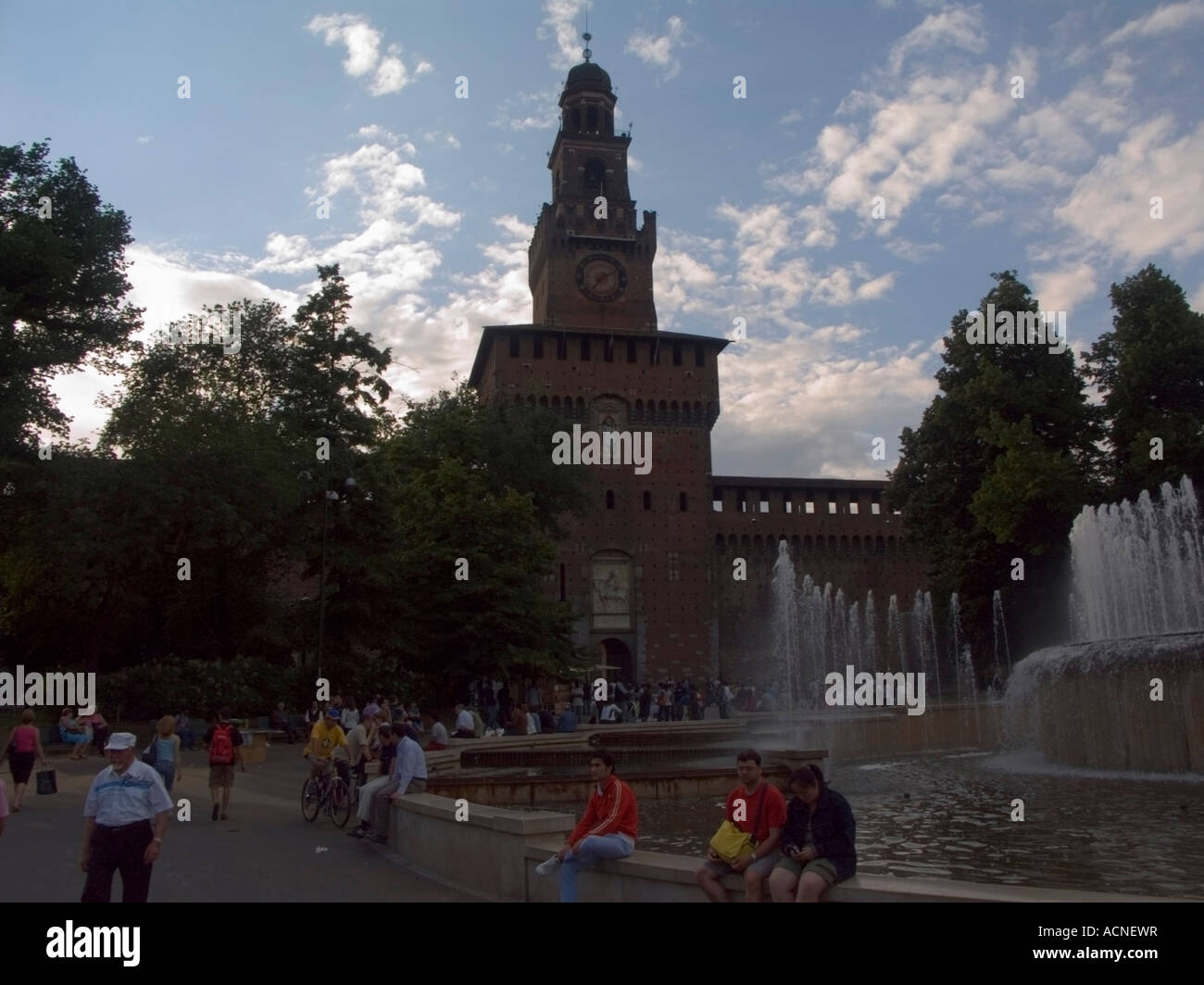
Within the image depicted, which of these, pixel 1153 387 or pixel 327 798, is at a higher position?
pixel 1153 387

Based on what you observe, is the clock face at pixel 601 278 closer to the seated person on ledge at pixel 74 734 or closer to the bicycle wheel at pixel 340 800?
the seated person on ledge at pixel 74 734

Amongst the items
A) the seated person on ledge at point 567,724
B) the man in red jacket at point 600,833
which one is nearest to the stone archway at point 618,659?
the seated person on ledge at point 567,724

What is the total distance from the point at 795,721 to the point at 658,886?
1931 cm

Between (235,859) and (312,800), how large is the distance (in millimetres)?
2610

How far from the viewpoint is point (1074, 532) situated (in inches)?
1021

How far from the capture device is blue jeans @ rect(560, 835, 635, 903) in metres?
6.54

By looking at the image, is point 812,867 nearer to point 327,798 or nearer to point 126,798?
point 126,798

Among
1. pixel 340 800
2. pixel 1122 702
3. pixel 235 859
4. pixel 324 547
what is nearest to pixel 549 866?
pixel 235 859

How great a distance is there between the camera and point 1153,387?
28.9 m

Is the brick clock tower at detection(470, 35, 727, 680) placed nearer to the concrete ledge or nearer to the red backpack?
the red backpack

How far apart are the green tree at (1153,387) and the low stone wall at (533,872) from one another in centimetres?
2369

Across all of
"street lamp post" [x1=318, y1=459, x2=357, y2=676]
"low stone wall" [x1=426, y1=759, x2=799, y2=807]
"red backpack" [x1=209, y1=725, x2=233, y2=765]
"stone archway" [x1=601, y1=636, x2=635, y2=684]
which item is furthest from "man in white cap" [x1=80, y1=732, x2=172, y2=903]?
"stone archway" [x1=601, y1=636, x2=635, y2=684]
